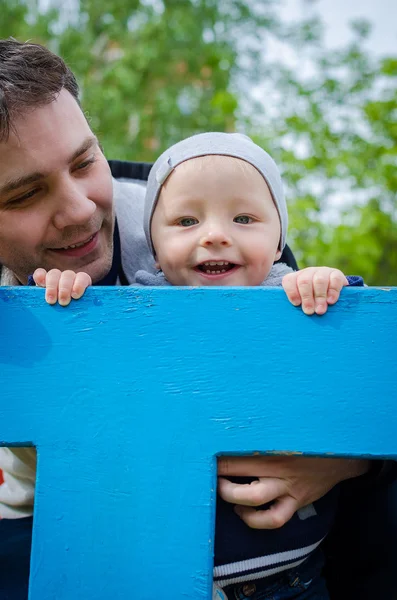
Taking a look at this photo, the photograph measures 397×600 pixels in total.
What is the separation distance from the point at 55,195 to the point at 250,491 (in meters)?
0.99

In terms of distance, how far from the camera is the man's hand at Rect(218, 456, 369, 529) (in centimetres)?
125

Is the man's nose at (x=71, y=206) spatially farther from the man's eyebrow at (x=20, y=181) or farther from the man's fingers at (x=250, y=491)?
the man's fingers at (x=250, y=491)

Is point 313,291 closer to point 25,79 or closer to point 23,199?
point 23,199

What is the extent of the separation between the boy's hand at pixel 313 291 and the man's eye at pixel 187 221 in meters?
0.53

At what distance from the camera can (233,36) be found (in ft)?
52.4

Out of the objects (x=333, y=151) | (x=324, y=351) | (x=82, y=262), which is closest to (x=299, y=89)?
(x=333, y=151)

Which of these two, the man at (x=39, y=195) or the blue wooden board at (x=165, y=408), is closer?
the blue wooden board at (x=165, y=408)

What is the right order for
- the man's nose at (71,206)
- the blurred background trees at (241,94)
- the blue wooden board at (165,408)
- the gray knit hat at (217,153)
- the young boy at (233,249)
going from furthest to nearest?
the blurred background trees at (241,94) < the man's nose at (71,206) < the gray knit hat at (217,153) < the young boy at (233,249) < the blue wooden board at (165,408)

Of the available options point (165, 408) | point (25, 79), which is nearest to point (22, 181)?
point (25, 79)

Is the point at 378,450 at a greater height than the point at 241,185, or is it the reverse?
the point at 241,185

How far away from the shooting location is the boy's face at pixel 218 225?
1562 mm

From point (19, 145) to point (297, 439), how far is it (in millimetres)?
1109

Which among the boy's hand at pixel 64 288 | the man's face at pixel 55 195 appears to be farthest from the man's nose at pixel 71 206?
the boy's hand at pixel 64 288

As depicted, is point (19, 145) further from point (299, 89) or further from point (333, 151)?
point (299, 89)
